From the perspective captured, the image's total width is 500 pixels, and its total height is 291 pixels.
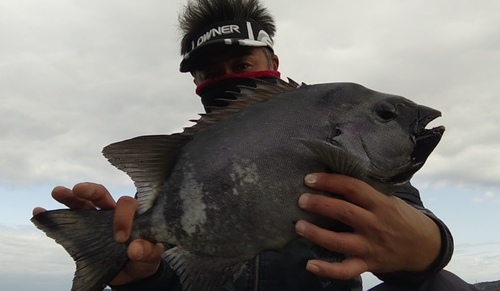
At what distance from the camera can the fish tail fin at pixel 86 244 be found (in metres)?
2.61

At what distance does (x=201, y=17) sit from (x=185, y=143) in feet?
9.83

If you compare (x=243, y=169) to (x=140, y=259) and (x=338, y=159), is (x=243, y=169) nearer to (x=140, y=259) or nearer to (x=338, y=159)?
(x=338, y=159)

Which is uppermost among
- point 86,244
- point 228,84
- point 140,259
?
point 228,84

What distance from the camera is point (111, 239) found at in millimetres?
2646

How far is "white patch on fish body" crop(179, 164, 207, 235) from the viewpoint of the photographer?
2520mm

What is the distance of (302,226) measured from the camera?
2.33 m

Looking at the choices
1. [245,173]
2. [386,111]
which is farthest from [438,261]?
[245,173]

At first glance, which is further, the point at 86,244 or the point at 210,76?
the point at 210,76

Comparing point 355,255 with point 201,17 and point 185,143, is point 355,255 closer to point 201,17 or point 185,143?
point 185,143

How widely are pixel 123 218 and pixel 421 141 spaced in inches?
71.2

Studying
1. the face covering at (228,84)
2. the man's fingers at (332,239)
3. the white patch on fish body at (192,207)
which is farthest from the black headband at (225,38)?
the man's fingers at (332,239)

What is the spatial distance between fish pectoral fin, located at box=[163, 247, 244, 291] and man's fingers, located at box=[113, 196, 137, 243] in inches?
10.9

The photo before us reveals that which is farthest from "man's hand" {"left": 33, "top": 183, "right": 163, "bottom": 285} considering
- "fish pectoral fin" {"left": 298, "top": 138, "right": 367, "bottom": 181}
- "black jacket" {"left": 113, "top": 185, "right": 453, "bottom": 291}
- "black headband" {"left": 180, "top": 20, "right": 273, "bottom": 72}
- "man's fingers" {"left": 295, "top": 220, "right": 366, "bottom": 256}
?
"black headband" {"left": 180, "top": 20, "right": 273, "bottom": 72}

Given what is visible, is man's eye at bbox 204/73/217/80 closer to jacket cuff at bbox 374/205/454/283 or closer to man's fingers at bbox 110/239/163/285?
man's fingers at bbox 110/239/163/285
